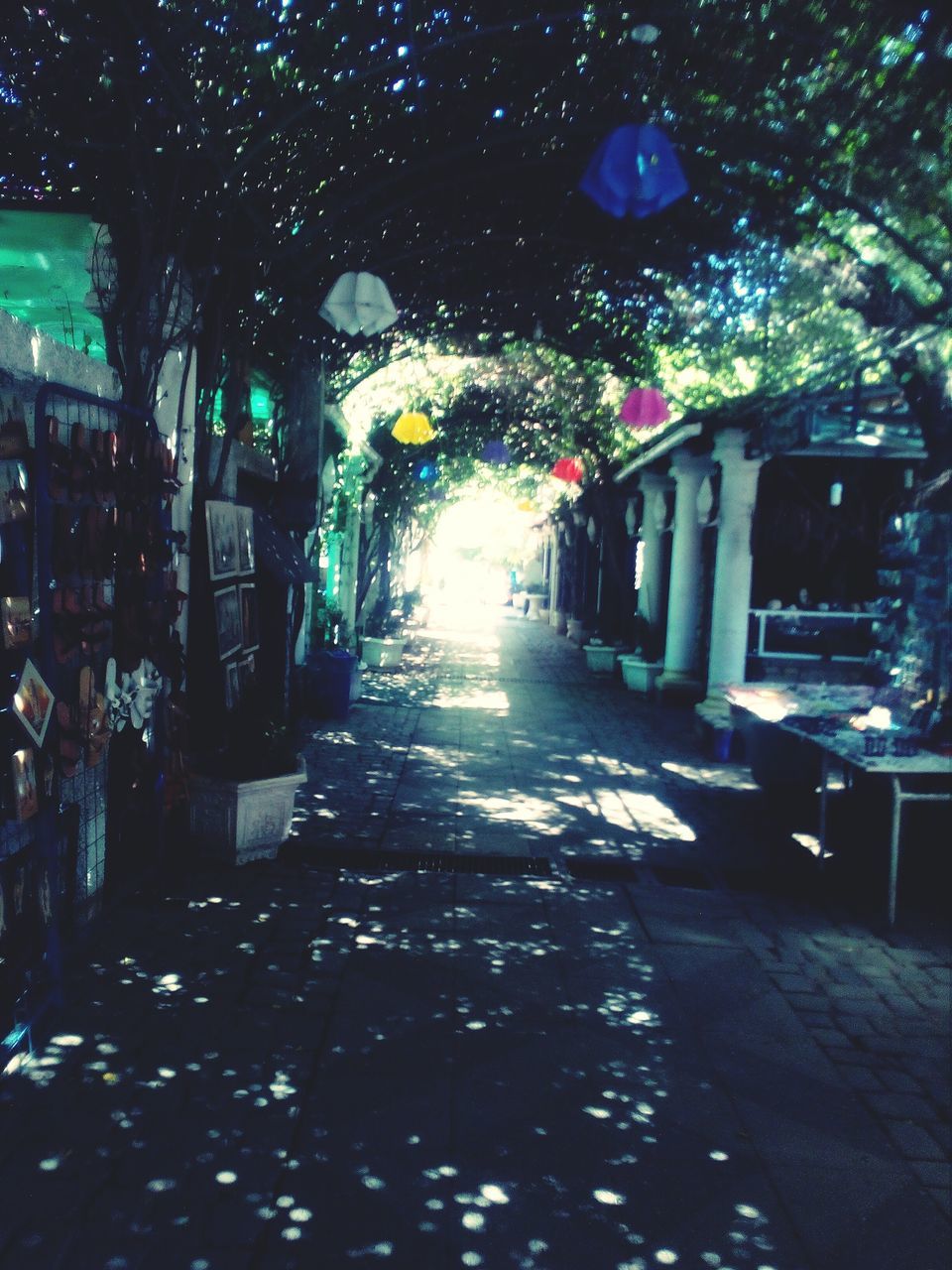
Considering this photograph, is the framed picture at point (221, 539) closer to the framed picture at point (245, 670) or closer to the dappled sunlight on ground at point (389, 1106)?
the framed picture at point (245, 670)

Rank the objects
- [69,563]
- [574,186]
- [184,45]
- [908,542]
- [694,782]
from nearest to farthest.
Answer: [69,563], [184,45], [908,542], [574,186], [694,782]

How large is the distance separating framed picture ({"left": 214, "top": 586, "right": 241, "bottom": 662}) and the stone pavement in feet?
4.86

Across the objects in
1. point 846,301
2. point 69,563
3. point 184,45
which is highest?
point 184,45

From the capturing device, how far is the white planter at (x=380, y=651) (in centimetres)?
1794

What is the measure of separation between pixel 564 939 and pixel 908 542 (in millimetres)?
4133

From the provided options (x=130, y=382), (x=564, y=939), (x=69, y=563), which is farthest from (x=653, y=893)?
(x=130, y=382)

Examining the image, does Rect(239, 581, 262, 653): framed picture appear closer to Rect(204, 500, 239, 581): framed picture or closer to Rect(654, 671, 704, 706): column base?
Rect(204, 500, 239, 581): framed picture

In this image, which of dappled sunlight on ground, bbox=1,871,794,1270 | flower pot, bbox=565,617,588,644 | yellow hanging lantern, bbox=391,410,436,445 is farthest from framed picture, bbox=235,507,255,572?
flower pot, bbox=565,617,588,644

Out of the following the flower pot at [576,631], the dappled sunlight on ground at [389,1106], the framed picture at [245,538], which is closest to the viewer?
the dappled sunlight on ground at [389,1106]

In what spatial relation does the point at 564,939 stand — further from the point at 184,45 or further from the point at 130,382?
the point at 184,45

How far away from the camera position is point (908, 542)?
725 cm

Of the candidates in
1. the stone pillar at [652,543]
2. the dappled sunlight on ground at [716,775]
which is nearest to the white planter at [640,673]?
the stone pillar at [652,543]

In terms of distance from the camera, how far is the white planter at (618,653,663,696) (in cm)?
1566

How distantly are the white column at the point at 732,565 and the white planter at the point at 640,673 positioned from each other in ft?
9.28
